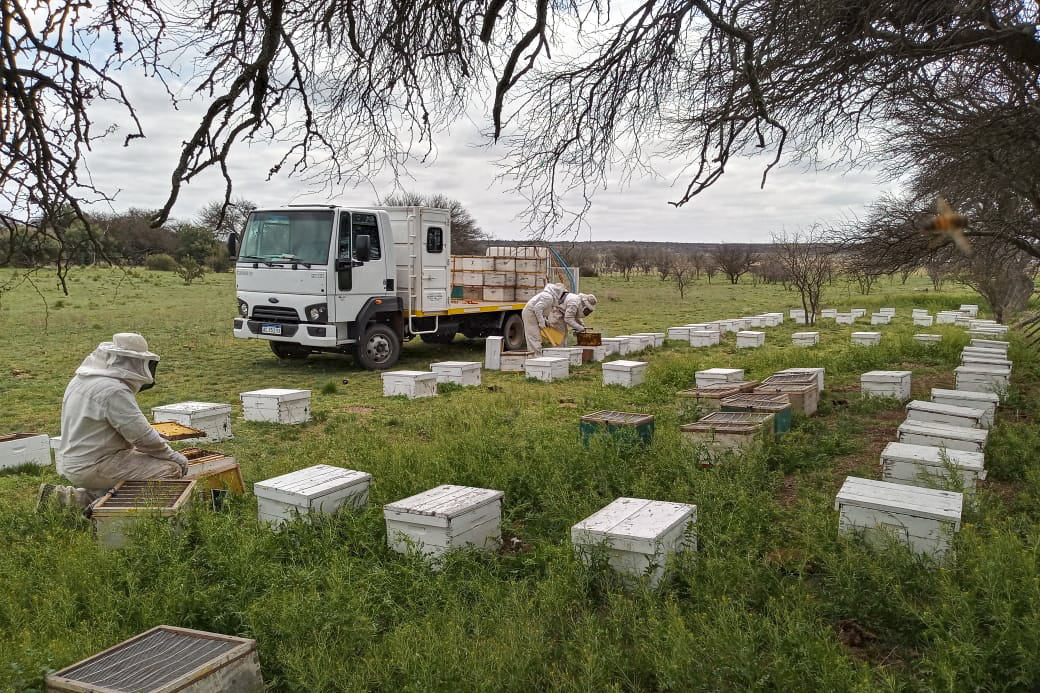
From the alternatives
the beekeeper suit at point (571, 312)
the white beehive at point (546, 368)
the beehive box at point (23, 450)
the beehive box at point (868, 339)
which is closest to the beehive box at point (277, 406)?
the beehive box at point (23, 450)

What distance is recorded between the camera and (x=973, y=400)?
730cm

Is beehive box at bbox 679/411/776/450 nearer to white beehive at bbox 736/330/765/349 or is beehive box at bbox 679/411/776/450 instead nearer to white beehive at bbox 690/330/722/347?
white beehive at bbox 736/330/765/349

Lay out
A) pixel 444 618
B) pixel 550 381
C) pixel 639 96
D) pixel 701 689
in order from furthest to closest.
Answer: pixel 550 381, pixel 639 96, pixel 444 618, pixel 701 689

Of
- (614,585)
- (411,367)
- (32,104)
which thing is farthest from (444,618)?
(411,367)

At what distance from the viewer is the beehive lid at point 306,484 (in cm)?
481

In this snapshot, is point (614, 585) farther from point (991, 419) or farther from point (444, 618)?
point (991, 419)

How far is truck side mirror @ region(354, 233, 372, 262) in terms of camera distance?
12.0 meters

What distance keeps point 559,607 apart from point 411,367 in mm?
10152

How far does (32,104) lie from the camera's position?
3129mm

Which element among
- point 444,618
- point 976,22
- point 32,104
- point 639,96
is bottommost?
point 444,618

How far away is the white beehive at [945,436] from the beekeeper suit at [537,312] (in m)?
8.59

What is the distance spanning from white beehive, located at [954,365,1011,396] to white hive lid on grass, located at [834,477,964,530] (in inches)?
209

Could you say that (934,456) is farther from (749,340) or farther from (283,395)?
(749,340)

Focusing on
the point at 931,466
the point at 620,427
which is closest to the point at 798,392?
the point at 620,427
